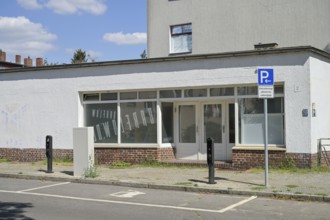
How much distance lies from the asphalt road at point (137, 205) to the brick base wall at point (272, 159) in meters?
4.12

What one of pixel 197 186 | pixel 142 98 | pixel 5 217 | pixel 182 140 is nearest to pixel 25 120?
pixel 142 98

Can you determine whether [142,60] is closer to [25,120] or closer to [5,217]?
[25,120]

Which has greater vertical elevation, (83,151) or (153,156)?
(83,151)

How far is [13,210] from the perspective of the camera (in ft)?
31.9

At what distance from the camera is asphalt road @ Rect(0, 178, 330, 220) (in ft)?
30.3

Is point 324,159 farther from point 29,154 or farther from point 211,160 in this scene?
point 29,154

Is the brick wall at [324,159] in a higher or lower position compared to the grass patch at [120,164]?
higher

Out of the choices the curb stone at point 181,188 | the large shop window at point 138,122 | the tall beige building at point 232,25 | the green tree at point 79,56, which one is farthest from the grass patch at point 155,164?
the green tree at point 79,56

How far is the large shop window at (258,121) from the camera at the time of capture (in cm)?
1560

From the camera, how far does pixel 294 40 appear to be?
20.9m

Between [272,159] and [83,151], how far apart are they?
19.5ft

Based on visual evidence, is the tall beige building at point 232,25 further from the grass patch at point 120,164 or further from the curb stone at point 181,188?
the curb stone at point 181,188

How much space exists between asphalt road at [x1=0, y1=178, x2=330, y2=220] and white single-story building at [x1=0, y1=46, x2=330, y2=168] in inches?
185

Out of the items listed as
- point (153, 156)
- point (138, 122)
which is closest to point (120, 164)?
point (153, 156)
